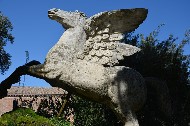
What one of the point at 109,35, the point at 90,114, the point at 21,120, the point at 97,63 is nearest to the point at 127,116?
the point at 97,63

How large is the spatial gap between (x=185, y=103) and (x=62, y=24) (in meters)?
4.78

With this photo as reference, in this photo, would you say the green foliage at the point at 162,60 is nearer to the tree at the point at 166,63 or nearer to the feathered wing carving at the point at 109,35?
the tree at the point at 166,63

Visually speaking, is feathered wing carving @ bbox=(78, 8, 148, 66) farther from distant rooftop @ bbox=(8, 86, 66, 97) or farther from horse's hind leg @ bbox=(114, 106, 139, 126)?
distant rooftop @ bbox=(8, 86, 66, 97)

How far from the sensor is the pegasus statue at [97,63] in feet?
21.2

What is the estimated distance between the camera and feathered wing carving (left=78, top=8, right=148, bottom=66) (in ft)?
22.5

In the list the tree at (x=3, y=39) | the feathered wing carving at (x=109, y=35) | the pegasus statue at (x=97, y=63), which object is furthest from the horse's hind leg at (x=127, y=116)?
the tree at (x=3, y=39)

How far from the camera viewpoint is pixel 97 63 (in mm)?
6832

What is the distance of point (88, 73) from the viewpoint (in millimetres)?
6535

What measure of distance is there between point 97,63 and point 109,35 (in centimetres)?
68

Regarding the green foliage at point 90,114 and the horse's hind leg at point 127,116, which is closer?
the horse's hind leg at point 127,116

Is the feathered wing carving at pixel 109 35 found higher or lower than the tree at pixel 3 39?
lower

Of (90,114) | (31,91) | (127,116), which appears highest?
(31,91)

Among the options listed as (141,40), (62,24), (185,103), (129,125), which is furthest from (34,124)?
(141,40)

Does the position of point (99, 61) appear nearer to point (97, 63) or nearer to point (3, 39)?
point (97, 63)
